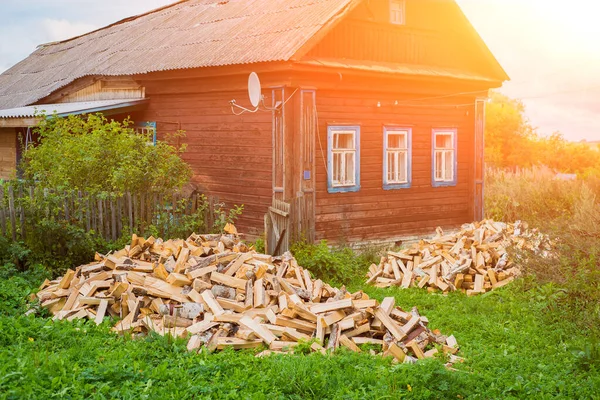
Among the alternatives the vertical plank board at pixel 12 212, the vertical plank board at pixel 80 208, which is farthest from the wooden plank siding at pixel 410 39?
the vertical plank board at pixel 12 212

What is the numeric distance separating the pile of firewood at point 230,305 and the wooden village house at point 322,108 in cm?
346

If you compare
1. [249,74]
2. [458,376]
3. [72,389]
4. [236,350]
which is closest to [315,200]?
[249,74]

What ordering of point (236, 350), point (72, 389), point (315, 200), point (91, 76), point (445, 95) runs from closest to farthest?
point (72, 389) < point (236, 350) < point (315, 200) < point (445, 95) < point (91, 76)


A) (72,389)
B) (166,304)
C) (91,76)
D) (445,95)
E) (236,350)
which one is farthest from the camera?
(91,76)

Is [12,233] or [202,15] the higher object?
[202,15]

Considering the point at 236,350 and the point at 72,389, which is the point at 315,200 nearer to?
the point at 236,350

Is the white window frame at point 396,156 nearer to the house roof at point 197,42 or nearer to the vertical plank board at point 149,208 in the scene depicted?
the house roof at point 197,42

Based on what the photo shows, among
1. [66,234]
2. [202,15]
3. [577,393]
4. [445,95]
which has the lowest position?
[577,393]

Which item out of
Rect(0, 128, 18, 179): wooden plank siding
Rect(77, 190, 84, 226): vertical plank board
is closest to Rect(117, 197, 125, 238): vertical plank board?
Rect(77, 190, 84, 226): vertical plank board

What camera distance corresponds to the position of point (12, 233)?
37.2 ft

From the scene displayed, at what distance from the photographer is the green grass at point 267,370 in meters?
5.97

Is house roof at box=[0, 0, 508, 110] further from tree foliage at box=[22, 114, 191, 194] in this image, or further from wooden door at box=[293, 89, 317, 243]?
tree foliage at box=[22, 114, 191, 194]

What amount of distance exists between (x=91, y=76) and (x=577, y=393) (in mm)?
16622

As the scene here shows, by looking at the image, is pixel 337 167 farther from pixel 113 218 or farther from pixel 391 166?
pixel 113 218
